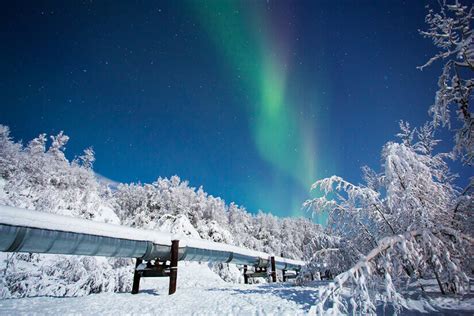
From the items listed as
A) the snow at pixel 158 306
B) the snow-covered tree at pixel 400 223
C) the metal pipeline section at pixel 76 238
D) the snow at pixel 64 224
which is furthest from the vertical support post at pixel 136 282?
the snow-covered tree at pixel 400 223

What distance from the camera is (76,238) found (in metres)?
5.76

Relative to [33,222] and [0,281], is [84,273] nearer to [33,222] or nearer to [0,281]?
[0,281]

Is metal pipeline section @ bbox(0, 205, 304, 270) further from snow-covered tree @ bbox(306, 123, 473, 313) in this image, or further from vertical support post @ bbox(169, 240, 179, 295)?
snow-covered tree @ bbox(306, 123, 473, 313)

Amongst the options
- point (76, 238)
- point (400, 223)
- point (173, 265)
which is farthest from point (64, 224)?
point (400, 223)

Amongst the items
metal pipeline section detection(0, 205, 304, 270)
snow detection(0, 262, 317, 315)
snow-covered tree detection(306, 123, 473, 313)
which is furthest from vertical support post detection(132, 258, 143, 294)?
snow-covered tree detection(306, 123, 473, 313)

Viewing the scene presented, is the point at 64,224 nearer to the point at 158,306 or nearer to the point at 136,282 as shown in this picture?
the point at 158,306

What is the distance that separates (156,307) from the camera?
5453mm

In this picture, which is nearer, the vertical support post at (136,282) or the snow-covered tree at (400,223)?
the snow-covered tree at (400,223)

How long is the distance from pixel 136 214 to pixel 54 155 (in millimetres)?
13840

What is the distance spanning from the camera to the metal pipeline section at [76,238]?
4.95 meters

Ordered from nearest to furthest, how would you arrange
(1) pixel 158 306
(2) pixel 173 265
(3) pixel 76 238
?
(1) pixel 158 306 → (3) pixel 76 238 → (2) pixel 173 265

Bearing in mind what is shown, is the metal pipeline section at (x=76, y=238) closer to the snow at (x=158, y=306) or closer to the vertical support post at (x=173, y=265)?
the vertical support post at (x=173, y=265)

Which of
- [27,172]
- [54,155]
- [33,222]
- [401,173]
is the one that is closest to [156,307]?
[33,222]

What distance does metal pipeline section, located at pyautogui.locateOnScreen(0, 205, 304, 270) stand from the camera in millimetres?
4949
